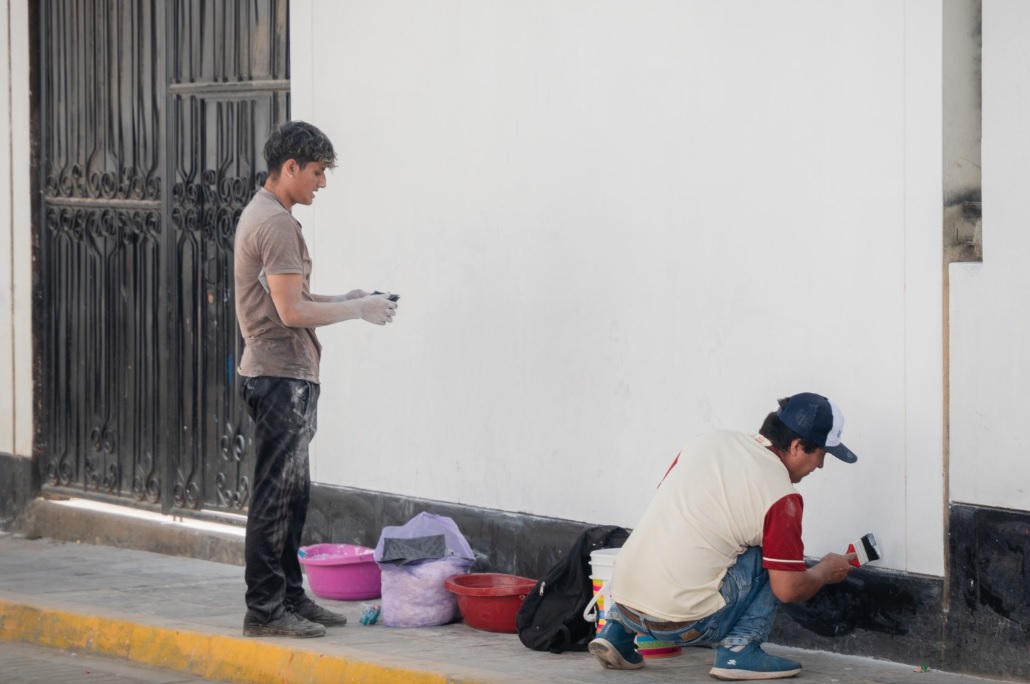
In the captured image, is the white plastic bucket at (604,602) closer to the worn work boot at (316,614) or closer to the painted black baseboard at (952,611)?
the painted black baseboard at (952,611)

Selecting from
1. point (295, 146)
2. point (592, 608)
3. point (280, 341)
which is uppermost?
point (295, 146)

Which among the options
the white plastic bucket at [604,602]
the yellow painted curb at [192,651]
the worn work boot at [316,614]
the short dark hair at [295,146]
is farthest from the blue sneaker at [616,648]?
the short dark hair at [295,146]

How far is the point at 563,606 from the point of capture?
6.32 meters

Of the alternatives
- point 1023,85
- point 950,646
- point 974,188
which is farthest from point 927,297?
point 950,646

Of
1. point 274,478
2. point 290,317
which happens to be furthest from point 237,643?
point 290,317

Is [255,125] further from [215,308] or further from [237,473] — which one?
[237,473]

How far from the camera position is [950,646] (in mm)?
5711

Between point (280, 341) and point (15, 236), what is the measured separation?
4.10 meters

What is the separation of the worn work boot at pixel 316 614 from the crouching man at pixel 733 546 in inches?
60.6

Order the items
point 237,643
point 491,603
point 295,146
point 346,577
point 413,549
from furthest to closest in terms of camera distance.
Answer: point 346,577, point 413,549, point 491,603, point 237,643, point 295,146

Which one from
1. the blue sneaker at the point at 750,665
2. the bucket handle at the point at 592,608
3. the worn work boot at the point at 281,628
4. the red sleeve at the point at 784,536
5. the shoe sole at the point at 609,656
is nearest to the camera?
the red sleeve at the point at 784,536

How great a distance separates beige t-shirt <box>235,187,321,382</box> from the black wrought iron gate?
2.21 meters

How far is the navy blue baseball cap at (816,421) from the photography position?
5520 millimetres

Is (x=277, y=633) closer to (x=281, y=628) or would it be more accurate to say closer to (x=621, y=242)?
(x=281, y=628)
